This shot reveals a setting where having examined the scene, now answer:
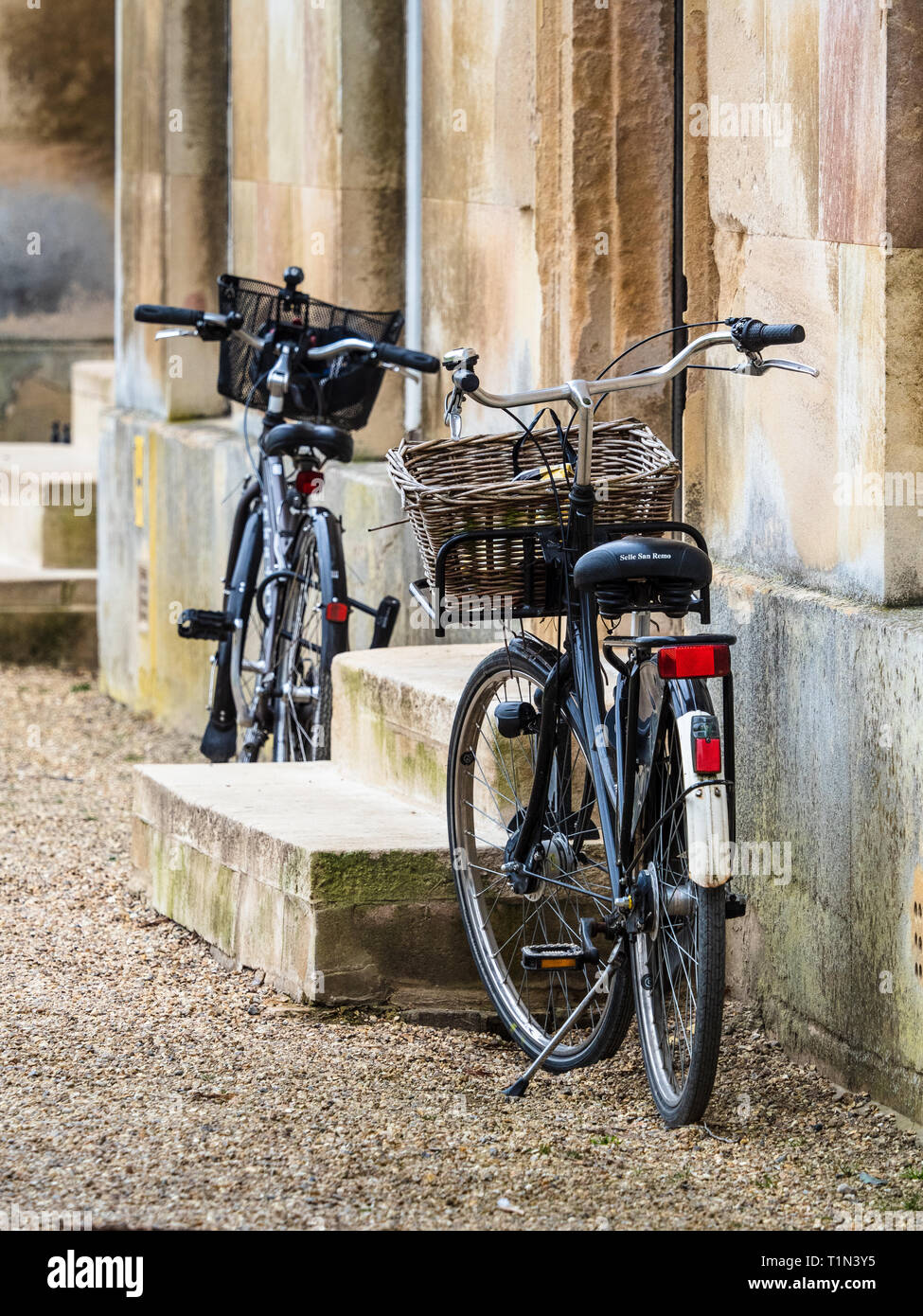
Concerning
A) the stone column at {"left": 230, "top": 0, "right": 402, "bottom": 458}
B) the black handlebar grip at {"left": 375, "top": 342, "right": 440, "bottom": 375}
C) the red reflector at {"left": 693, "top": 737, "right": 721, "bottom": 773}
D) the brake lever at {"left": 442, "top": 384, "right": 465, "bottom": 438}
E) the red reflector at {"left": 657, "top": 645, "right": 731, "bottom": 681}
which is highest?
the stone column at {"left": 230, "top": 0, "right": 402, "bottom": 458}

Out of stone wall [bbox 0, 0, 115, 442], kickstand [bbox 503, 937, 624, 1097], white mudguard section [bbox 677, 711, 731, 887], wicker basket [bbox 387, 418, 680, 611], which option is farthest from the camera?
stone wall [bbox 0, 0, 115, 442]

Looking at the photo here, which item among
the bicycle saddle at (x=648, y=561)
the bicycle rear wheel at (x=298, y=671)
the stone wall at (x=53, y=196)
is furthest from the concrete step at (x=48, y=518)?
the bicycle saddle at (x=648, y=561)

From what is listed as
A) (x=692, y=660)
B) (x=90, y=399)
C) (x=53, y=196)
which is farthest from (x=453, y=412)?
(x=53, y=196)

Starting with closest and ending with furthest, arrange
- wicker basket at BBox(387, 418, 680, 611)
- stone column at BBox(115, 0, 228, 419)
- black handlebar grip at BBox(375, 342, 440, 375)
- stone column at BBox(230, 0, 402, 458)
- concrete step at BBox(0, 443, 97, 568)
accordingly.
Result: wicker basket at BBox(387, 418, 680, 611), black handlebar grip at BBox(375, 342, 440, 375), stone column at BBox(230, 0, 402, 458), stone column at BBox(115, 0, 228, 419), concrete step at BBox(0, 443, 97, 568)

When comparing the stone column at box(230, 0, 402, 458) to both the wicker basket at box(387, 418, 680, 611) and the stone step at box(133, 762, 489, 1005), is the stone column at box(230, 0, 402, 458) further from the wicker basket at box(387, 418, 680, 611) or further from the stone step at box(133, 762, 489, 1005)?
the wicker basket at box(387, 418, 680, 611)

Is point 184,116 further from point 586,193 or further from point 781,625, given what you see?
point 781,625

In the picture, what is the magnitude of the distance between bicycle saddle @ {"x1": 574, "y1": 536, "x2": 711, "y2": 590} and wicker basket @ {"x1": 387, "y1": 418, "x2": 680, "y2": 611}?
1.12 feet

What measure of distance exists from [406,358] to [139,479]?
4105mm

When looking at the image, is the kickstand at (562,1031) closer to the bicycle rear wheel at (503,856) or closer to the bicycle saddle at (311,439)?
the bicycle rear wheel at (503,856)

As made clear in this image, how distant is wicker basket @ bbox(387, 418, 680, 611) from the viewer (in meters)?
4.42

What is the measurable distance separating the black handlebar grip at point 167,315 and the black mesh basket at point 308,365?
0.32 ft

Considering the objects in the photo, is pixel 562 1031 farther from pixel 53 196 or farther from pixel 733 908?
pixel 53 196

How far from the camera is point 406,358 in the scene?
6.62 meters

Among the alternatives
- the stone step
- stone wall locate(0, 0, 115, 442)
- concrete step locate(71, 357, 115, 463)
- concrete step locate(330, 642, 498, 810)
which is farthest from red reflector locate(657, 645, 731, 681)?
stone wall locate(0, 0, 115, 442)
